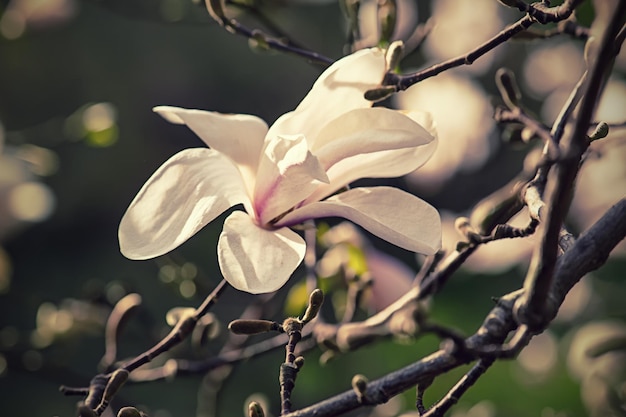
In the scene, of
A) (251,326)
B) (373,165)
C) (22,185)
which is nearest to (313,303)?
(251,326)

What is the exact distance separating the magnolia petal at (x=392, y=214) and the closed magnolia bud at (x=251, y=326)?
11cm

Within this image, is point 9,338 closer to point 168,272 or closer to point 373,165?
point 168,272

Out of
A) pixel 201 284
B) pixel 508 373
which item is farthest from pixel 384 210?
pixel 508 373

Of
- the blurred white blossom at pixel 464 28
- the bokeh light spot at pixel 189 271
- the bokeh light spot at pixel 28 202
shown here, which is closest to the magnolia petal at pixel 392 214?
the bokeh light spot at pixel 189 271

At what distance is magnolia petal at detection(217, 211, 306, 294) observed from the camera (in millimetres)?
504

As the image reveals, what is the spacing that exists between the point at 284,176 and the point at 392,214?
0.08 m

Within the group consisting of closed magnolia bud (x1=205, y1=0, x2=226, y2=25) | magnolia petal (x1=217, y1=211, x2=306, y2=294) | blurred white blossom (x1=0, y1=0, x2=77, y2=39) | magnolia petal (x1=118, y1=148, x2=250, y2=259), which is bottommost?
blurred white blossom (x1=0, y1=0, x2=77, y2=39)

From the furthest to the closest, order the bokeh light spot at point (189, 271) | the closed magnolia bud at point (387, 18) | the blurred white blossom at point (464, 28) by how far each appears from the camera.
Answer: the blurred white blossom at point (464, 28) < the bokeh light spot at point (189, 271) < the closed magnolia bud at point (387, 18)

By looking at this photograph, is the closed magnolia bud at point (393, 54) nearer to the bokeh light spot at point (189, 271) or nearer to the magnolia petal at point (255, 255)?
the magnolia petal at point (255, 255)

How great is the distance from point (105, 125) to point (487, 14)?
0.66 metres

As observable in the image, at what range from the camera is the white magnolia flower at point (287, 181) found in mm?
521

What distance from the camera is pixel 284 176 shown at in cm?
54

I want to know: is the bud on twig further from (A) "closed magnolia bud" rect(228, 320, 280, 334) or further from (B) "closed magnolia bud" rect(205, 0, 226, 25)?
(B) "closed magnolia bud" rect(205, 0, 226, 25)

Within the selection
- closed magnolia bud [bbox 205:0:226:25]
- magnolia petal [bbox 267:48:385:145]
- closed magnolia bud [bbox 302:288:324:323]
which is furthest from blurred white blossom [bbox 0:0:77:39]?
closed magnolia bud [bbox 302:288:324:323]
